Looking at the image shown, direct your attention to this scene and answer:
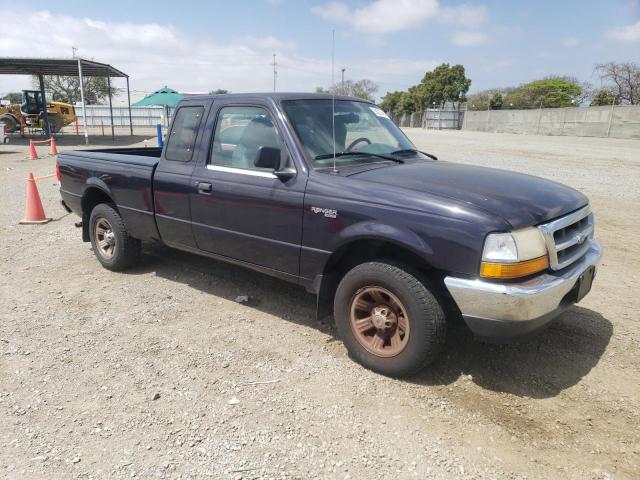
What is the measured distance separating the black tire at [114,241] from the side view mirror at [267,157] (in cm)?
239

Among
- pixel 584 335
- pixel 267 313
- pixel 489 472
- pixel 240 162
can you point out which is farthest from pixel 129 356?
pixel 584 335

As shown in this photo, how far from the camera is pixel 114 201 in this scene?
5.22 m

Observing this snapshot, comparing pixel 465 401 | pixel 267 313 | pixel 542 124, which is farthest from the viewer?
pixel 542 124

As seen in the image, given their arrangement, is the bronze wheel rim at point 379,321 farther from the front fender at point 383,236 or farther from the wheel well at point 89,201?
the wheel well at point 89,201

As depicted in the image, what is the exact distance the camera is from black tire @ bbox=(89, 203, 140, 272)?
5279mm

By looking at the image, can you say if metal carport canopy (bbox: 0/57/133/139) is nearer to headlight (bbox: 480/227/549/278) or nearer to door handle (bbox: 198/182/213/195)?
door handle (bbox: 198/182/213/195)

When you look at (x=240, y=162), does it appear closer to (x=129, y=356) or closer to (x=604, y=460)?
(x=129, y=356)

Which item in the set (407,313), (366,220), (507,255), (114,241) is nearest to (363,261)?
(366,220)

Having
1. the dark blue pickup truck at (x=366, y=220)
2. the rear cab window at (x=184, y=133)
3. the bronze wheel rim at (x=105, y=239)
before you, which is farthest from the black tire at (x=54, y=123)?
the rear cab window at (x=184, y=133)

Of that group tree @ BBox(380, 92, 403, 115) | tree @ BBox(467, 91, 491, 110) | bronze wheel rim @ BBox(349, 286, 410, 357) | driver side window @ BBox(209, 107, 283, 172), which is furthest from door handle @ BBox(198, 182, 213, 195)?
tree @ BBox(380, 92, 403, 115)

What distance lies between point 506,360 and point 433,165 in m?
1.62

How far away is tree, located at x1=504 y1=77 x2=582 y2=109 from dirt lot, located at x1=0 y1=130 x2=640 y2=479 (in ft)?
202

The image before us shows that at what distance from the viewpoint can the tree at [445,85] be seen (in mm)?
66250

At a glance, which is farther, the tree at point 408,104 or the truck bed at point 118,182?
the tree at point 408,104
